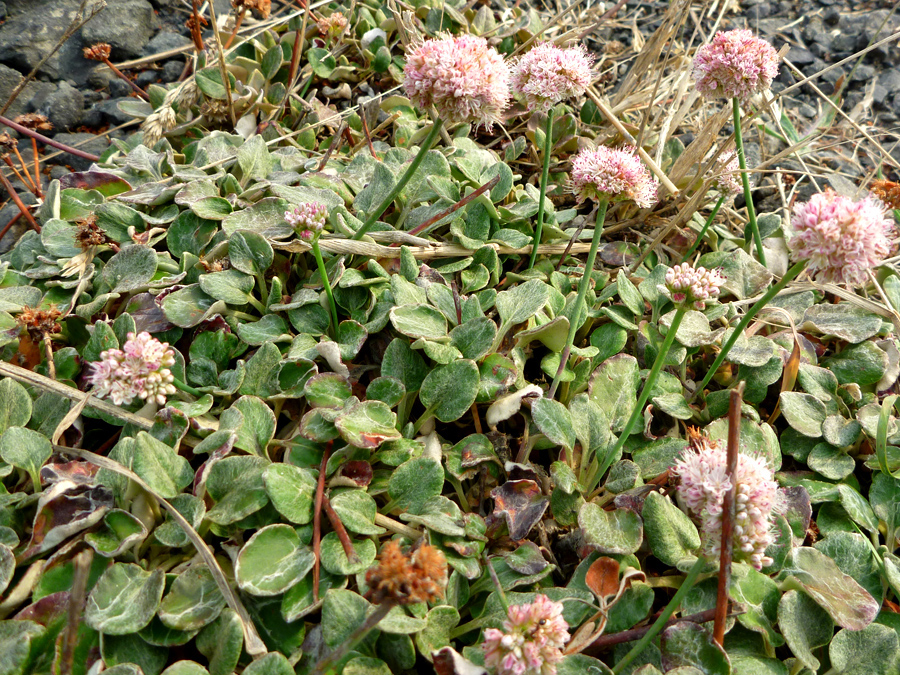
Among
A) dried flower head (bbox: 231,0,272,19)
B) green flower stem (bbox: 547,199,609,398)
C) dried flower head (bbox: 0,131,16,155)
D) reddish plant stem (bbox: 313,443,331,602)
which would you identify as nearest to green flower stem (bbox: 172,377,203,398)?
reddish plant stem (bbox: 313,443,331,602)

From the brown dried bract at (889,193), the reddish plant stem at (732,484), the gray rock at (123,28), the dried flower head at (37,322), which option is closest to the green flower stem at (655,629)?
the reddish plant stem at (732,484)

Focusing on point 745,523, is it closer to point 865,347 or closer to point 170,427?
point 865,347

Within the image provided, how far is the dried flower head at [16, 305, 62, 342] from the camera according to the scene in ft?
6.31

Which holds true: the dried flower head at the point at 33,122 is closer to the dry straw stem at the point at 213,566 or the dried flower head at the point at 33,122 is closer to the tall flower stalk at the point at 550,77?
the dry straw stem at the point at 213,566

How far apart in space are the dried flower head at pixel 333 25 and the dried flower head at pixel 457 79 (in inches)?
66.6

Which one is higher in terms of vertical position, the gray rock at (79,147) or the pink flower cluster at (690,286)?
the pink flower cluster at (690,286)

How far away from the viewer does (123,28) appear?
140 inches

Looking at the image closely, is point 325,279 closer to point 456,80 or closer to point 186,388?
point 186,388

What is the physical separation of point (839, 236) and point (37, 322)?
222 cm

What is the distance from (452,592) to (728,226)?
219 cm

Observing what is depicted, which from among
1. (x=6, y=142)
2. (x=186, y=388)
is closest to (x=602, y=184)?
(x=186, y=388)

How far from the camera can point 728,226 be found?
9.53 feet

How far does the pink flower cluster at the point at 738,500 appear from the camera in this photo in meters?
1.32

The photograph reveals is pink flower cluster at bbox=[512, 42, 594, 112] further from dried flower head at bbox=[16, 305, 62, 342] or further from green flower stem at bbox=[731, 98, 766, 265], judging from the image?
dried flower head at bbox=[16, 305, 62, 342]
